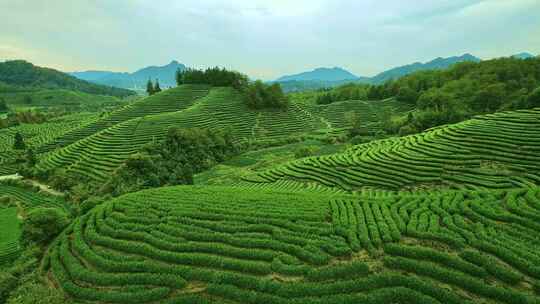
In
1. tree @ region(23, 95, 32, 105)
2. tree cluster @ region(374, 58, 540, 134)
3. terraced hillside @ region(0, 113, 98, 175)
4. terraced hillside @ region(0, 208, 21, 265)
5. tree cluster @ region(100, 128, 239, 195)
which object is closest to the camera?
terraced hillside @ region(0, 208, 21, 265)

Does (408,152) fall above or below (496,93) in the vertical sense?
below

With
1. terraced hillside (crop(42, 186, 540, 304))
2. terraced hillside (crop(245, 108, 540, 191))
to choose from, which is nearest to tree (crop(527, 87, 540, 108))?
terraced hillside (crop(245, 108, 540, 191))

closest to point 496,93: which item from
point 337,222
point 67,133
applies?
point 337,222

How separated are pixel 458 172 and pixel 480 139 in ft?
32.5

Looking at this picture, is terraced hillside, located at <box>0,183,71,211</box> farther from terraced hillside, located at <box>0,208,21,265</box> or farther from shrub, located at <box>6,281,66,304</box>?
shrub, located at <box>6,281,66,304</box>

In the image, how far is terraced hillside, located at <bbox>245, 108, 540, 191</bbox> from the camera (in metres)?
35.3

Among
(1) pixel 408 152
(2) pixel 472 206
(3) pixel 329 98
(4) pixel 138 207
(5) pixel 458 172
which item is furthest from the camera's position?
(3) pixel 329 98

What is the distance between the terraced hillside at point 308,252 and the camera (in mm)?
14594

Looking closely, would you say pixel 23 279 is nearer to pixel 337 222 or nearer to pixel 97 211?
pixel 97 211

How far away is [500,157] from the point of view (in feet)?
123

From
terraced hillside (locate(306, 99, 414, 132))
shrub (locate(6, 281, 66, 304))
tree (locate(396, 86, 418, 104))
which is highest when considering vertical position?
tree (locate(396, 86, 418, 104))

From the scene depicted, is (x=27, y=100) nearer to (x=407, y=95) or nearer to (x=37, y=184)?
(x=37, y=184)

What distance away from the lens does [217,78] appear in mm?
116750

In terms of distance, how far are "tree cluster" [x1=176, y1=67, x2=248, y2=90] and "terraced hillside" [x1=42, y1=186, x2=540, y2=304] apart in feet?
311
